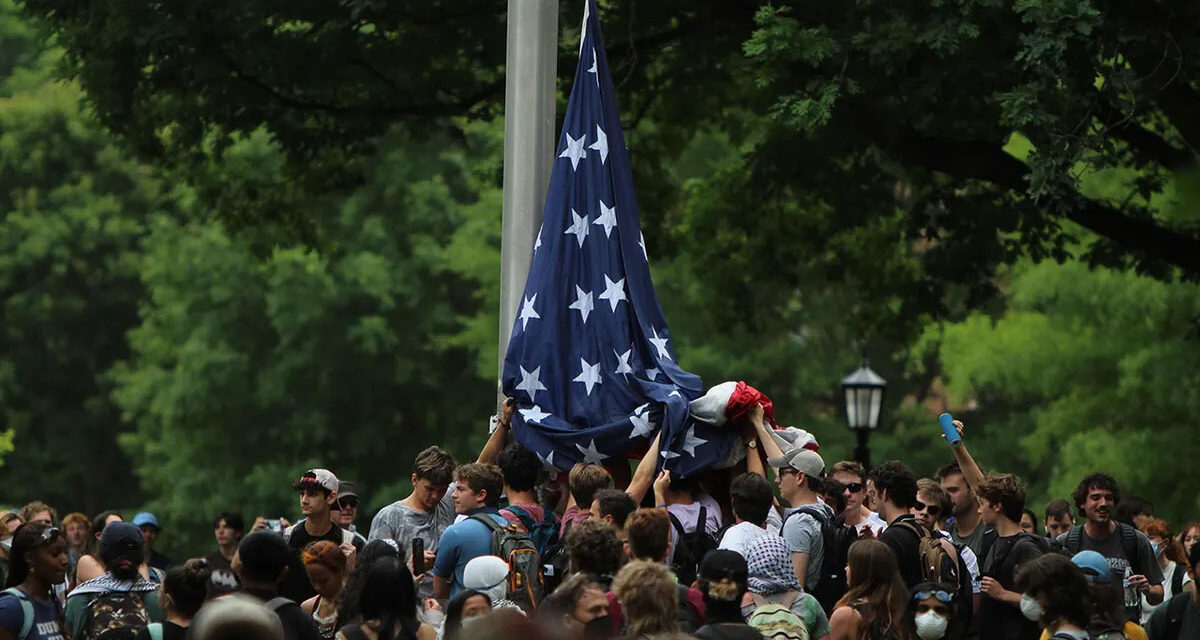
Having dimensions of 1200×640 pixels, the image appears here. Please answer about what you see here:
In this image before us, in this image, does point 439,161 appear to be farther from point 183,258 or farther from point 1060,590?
point 1060,590

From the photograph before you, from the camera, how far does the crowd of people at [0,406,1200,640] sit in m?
7.40

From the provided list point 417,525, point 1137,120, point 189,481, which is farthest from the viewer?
point 189,481

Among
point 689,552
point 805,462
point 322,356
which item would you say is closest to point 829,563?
point 805,462

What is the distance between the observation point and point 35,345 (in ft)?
140

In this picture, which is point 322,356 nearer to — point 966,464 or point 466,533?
point 966,464

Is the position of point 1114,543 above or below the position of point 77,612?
below

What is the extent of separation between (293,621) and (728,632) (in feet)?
5.69

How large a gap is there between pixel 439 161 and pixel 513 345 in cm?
2604

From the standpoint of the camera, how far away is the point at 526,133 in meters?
12.6

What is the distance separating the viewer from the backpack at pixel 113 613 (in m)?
8.21

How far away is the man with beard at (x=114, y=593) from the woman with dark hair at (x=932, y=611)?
3403mm

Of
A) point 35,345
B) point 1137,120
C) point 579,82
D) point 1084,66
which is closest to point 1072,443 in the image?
point 1137,120

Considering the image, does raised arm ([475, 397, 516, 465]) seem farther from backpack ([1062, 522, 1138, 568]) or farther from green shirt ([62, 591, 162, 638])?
backpack ([1062, 522, 1138, 568])

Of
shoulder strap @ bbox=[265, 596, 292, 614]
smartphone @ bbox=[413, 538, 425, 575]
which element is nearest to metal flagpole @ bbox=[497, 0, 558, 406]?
smartphone @ bbox=[413, 538, 425, 575]
